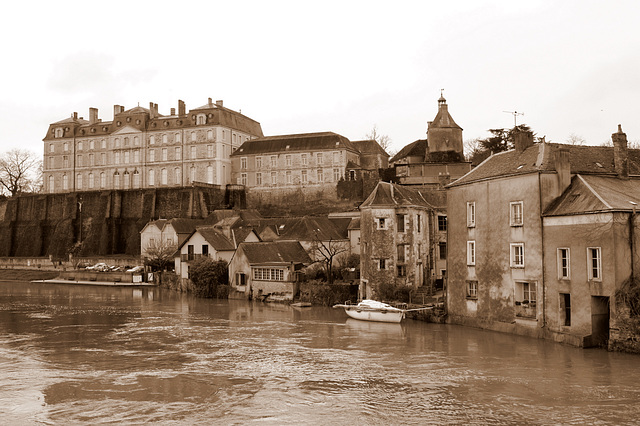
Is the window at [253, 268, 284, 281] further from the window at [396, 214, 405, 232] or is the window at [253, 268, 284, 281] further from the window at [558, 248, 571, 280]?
the window at [558, 248, 571, 280]

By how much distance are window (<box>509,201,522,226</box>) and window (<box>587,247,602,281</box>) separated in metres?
3.79

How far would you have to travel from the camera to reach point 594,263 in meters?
23.4

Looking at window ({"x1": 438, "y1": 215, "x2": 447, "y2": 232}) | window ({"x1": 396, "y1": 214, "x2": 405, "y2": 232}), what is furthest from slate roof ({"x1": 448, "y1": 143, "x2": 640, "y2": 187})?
window ({"x1": 438, "y1": 215, "x2": 447, "y2": 232})

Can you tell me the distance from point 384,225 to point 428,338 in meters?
11.2

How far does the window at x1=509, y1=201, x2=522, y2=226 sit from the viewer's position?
26906 millimetres

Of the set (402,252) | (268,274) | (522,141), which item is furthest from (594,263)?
(268,274)

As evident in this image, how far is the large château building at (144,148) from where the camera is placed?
74500 mm

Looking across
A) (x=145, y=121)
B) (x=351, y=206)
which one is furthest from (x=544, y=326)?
(x=145, y=121)

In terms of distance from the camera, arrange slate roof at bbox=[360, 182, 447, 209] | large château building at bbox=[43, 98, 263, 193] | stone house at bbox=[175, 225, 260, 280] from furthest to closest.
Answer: large château building at bbox=[43, 98, 263, 193]
stone house at bbox=[175, 225, 260, 280]
slate roof at bbox=[360, 182, 447, 209]

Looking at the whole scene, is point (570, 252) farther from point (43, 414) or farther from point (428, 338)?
point (43, 414)

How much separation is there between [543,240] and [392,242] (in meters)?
12.1

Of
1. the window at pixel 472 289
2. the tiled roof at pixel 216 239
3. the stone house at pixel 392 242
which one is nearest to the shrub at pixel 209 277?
the tiled roof at pixel 216 239

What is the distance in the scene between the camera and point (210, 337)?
27.5 meters

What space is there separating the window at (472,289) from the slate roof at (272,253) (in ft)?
48.7
